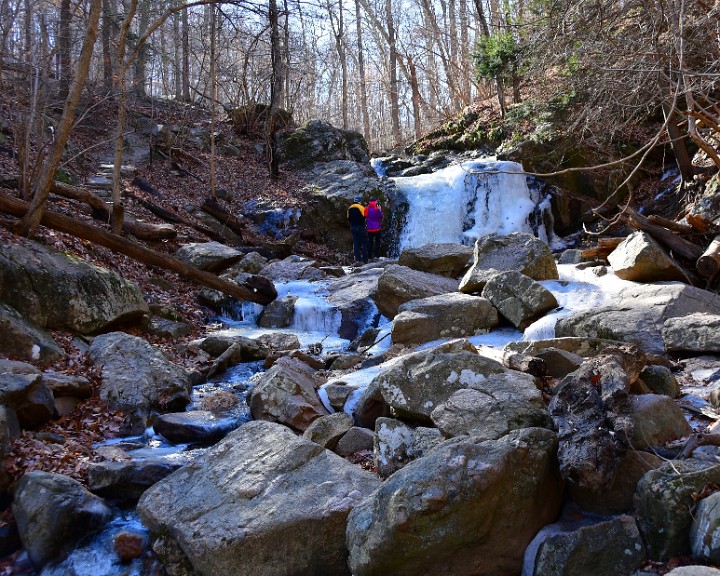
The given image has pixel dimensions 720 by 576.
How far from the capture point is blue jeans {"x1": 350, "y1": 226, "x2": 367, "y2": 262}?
15250mm

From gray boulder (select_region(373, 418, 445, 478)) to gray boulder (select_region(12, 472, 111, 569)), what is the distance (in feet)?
7.04

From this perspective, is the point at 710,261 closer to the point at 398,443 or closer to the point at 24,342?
the point at 398,443

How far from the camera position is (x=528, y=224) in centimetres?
1591

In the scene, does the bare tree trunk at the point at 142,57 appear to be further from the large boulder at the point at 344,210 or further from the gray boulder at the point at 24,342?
the gray boulder at the point at 24,342

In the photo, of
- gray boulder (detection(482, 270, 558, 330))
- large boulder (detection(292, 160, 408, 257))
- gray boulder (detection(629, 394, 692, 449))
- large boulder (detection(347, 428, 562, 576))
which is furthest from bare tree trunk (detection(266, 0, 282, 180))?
large boulder (detection(347, 428, 562, 576))

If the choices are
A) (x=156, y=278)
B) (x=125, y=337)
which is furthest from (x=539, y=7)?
(x=125, y=337)

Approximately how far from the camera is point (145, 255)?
34.4ft

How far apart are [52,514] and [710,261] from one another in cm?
809

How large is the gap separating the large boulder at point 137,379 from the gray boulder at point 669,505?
15.7 ft

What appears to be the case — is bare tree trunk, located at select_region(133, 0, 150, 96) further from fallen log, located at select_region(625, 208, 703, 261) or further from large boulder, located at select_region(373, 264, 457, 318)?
fallen log, located at select_region(625, 208, 703, 261)

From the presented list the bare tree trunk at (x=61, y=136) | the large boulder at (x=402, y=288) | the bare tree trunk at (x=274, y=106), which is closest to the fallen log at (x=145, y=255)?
the bare tree trunk at (x=61, y=136)

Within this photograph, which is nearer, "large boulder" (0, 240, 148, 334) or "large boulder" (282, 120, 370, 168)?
"large boulder" (0, 240, 148, 334)

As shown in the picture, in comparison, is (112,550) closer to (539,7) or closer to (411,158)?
(539,7)

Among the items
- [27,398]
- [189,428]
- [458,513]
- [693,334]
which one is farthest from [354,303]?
[458,513]
